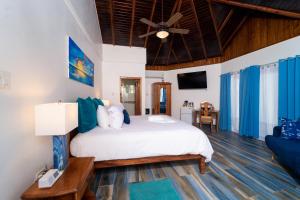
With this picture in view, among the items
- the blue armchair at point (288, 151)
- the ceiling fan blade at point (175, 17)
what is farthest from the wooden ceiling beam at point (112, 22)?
the blue armchair at point (288, 151)

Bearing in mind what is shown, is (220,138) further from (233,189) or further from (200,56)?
(200,56)

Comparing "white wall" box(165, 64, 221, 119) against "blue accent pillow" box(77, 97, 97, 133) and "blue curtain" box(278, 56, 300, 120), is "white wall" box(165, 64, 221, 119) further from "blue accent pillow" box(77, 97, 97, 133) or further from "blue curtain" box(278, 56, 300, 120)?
"blue accent pillow" box(77, 97, 97, 133)

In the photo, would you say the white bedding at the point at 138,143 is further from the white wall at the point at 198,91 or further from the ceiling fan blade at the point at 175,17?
the white wall at the point at 198,91

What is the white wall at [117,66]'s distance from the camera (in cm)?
552

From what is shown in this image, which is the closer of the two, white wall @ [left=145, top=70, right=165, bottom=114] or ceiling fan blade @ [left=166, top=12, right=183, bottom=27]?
ceiling fan blade @ [left=166, top=12, right=183, bottom=27]

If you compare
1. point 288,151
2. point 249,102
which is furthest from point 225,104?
point 288,151

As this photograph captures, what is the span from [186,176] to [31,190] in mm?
1936

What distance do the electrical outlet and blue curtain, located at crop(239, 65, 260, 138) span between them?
4948mm

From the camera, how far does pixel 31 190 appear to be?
1091mm

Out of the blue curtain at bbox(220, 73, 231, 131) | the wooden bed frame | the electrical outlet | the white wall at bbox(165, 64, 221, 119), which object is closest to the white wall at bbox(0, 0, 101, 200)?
the electrical outlet

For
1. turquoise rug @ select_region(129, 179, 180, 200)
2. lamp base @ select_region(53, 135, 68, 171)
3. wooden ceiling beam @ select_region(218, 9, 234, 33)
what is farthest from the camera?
wooden ceiling beam @ select_region(218, 9, 234, 33)

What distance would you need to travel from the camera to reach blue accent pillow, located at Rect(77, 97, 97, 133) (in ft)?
7.00

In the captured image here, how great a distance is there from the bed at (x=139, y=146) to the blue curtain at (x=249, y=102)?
2.67m

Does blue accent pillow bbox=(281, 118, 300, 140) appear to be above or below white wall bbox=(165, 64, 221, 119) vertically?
below
